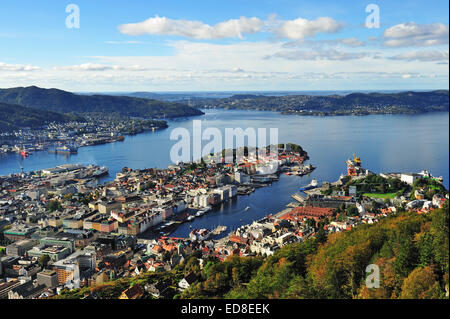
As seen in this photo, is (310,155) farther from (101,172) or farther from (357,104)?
(357,104)

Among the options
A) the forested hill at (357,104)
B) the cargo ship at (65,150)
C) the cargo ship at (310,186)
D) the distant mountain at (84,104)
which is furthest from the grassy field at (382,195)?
the distant mountain at (84,104)

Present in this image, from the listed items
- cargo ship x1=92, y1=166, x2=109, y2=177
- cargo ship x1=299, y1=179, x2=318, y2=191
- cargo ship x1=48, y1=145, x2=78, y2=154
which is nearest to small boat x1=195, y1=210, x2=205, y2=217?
cargo ship x1=299, y1=179, x2=318, y2=191

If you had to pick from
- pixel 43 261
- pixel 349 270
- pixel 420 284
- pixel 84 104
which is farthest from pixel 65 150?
pixel 84 104
